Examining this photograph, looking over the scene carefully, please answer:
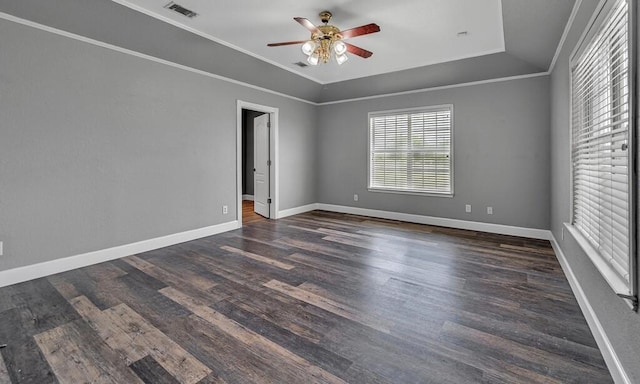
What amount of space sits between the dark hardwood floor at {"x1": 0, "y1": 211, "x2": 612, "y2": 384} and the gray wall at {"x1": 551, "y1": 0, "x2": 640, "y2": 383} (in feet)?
0.79

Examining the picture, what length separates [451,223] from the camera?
209 inches

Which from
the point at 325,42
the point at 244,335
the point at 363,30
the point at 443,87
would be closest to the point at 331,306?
the point at 244,335

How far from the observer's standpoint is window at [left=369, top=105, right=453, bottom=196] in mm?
5371

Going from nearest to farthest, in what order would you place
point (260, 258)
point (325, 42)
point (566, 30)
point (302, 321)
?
point (302, 321) → point (566, 30) → point (325, 42) → point (260, 258)

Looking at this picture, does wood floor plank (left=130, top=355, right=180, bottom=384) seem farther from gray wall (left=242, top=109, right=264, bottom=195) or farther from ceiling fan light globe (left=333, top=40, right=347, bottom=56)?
gray wall (left=242, top=109, right=264, bottom=195)

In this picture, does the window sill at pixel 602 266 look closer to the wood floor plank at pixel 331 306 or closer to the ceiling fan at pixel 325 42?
the wood floor plank at pixel 331 306

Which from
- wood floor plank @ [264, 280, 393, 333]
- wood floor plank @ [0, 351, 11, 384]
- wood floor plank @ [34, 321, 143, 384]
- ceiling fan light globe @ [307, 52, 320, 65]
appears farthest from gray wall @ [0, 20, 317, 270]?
wood floor plank @ [264, 280, 393, 333]

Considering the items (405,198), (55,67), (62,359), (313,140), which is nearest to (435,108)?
(405,198)

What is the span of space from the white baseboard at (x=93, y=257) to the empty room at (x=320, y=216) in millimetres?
24

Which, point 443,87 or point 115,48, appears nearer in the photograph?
point 115,48

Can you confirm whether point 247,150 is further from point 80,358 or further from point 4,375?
point 4,375

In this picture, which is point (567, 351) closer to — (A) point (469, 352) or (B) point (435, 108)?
(A) point (469, 352)

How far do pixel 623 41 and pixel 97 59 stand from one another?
4539mm

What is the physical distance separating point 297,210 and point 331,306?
13.6 feet
